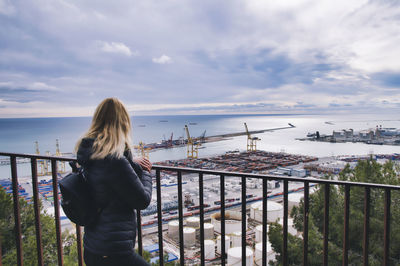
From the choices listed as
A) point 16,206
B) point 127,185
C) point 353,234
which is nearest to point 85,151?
point 127,185

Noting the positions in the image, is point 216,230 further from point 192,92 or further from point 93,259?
point 192,92

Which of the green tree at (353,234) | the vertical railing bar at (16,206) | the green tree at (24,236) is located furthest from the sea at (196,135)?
the green tree at (353,234)

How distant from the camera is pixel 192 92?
320ft

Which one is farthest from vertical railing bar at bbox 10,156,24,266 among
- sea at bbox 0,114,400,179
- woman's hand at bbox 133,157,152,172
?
woman's hand at bbox 133,157,152,172

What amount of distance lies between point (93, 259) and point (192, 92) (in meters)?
97.7

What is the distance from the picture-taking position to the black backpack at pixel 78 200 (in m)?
1.17

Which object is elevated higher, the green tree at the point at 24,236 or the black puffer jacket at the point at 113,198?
the black puffer jacket at the point at 113,198

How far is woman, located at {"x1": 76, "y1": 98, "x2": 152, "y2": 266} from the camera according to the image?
1.17 meters

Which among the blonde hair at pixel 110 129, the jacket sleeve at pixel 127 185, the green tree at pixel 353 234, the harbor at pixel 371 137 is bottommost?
the harbor at pixel 371 137

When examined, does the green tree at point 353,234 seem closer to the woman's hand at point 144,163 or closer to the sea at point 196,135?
the sea at point 196,135

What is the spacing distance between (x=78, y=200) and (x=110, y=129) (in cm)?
38

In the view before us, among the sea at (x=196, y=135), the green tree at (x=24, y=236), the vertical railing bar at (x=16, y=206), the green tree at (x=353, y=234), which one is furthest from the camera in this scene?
the sea at (x=196, y=135)

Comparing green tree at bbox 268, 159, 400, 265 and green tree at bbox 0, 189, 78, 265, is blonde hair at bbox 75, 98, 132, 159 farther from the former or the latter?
green tree at bbox 268, 159, 400, 265

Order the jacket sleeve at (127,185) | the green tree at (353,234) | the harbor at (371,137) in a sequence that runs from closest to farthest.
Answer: the jacket sleeve at (127,185) < the green tree at (353,234) < the harbor at (371,137)
